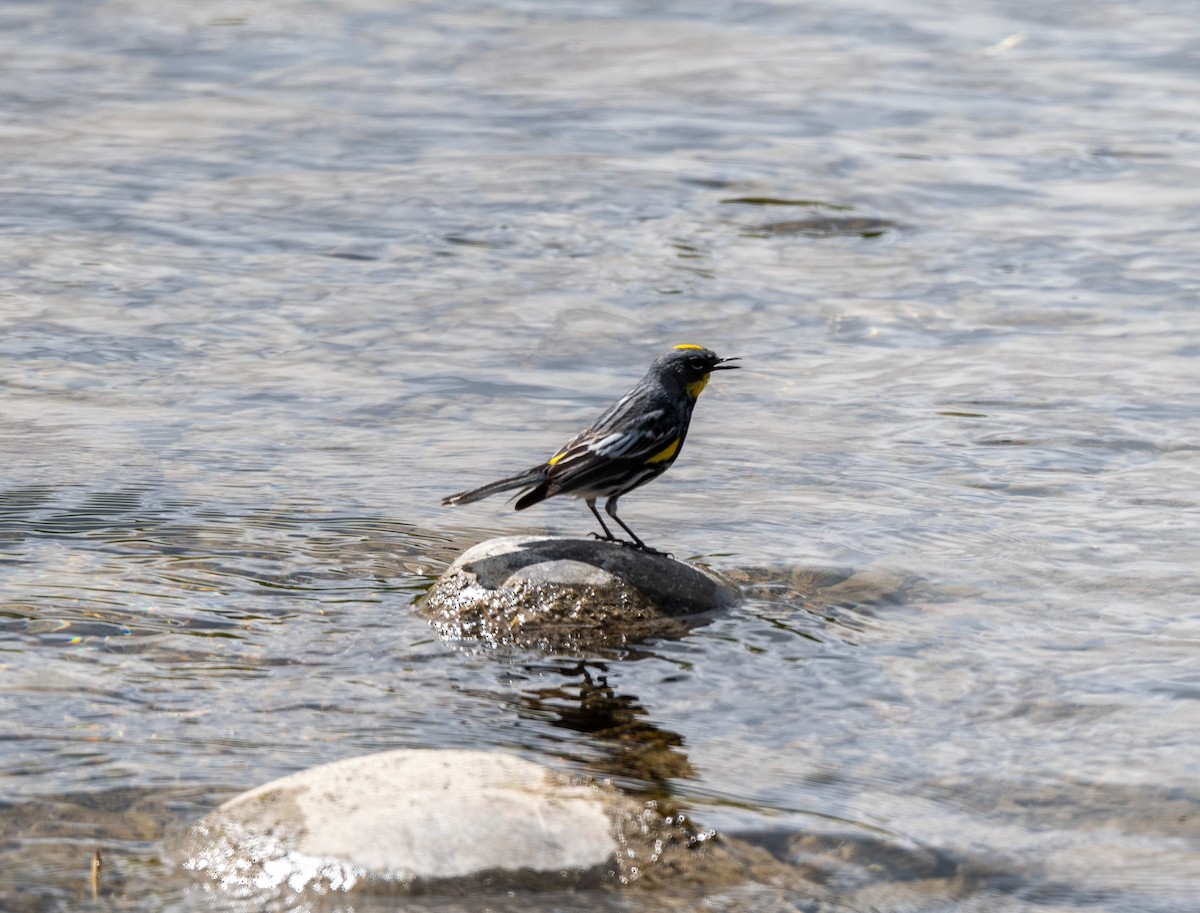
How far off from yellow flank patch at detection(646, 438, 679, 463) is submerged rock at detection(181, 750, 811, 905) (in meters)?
2.37

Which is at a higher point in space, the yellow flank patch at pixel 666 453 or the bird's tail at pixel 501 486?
the yellow flank patch at pixel 666 453

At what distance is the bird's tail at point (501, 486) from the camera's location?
7434mm

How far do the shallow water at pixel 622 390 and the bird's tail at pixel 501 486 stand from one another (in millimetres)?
572

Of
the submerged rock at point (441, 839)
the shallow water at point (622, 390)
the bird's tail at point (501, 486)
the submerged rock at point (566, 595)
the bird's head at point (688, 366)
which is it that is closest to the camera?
the submerged rock at point (441, 839)

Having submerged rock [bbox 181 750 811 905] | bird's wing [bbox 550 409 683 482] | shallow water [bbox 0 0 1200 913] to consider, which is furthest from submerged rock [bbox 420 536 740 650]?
submerged rock [bbox 181 750 811 905]

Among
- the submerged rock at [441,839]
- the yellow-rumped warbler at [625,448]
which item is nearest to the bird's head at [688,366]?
the yellow-rumped warbler at [625,448]

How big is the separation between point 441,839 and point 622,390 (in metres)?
6.26

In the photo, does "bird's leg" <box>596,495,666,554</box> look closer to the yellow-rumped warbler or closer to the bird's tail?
the yellow-rumped warbler

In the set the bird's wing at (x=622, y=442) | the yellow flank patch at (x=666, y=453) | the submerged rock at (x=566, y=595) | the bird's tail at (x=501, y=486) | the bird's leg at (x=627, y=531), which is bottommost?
the submerged rock at (x=566, y=595)

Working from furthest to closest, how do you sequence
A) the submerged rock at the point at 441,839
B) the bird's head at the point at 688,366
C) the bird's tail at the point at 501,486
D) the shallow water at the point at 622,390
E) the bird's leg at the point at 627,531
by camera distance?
the bird's head at the point at 688,366
the bird's leg at the point at 627,531
the bird's tail at the point at 501,486
the shallow water at the point at 622,390
the submerged rock at the point at 441,839

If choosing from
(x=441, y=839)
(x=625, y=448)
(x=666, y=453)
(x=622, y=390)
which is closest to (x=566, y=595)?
(x=625, y=448)

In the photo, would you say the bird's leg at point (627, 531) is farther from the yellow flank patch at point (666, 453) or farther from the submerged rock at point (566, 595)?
the yellow flank patch at point (666, 453)

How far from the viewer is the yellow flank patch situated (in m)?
7.61

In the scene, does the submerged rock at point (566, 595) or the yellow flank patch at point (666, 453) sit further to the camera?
the yellow flank patch at point (666, 453)
